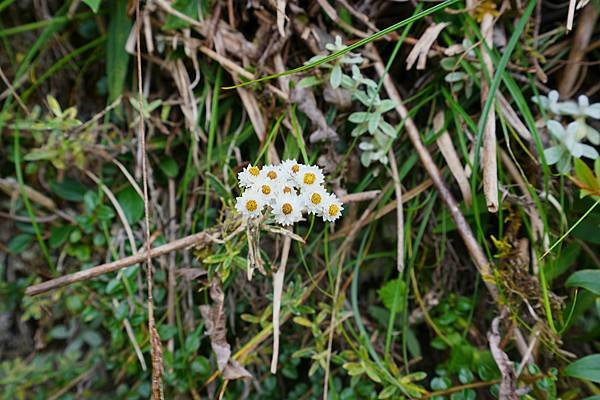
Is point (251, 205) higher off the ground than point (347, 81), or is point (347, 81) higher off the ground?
point (347, 81)

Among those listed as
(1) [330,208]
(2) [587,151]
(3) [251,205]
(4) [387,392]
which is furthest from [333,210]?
(2) [587,151]

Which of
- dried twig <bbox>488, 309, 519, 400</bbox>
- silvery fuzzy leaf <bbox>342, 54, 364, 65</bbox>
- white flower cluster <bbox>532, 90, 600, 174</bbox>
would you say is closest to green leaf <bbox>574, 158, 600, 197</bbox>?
white flower cluster <bbox>532, 90, 600, 174</bbox>

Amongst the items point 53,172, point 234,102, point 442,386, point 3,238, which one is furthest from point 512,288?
point 3,238

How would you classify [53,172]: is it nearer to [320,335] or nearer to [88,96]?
[88,96]

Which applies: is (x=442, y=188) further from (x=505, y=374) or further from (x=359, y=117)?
(x=505, y=374)

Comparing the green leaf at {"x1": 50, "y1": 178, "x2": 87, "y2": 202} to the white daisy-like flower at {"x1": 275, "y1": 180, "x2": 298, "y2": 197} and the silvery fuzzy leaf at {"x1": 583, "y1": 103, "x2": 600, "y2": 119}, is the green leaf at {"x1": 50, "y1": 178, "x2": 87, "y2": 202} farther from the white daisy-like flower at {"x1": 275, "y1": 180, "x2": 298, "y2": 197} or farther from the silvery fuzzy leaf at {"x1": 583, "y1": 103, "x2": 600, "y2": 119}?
the silvery fuzzy leaf at {"x1": 583, "y1": 103, "x2": 600, "y2": 119}

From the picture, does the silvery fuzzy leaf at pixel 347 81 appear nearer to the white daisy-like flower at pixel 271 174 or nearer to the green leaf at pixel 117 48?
the white daisy-like flower at pixel 271 174
